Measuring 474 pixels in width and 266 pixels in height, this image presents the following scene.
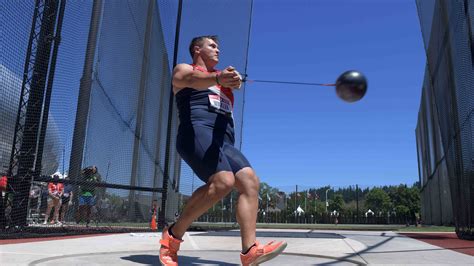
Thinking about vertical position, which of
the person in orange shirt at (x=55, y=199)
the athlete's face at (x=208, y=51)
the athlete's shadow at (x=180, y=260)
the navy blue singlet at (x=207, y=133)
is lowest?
the athlete's shadow at (x=180, y=260)

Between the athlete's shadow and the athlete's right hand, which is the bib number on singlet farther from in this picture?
the athlete's shadow

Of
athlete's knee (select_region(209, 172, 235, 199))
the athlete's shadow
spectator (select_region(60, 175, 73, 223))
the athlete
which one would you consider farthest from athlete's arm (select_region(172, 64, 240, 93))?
spectator (select_region(60, 175, 73, 223))

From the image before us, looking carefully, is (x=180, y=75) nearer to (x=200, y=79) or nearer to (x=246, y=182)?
(x=200, y=79)

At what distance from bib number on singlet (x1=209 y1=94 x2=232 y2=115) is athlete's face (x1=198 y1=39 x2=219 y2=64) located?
13.0 inches

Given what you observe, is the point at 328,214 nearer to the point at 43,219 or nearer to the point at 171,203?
the point at 171,203

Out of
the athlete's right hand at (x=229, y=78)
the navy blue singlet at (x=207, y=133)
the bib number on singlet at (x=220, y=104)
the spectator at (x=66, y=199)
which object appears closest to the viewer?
the athlete's right hand at (x=229, y=78)

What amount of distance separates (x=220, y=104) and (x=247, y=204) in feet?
2.44

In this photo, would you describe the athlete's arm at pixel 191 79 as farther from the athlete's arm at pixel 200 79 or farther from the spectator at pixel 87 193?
the spectator at pixel 87 193

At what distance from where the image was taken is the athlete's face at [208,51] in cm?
305

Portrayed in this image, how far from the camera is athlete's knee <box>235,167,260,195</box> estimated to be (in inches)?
106

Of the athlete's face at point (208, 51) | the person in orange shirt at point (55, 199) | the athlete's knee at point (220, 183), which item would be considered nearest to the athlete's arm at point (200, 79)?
the athlete's face at point (208, 51)

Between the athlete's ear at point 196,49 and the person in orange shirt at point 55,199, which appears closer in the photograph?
the athlete's ear at point 196,49

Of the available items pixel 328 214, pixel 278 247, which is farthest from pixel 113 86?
pixel 328 214

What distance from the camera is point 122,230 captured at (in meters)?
7.18
